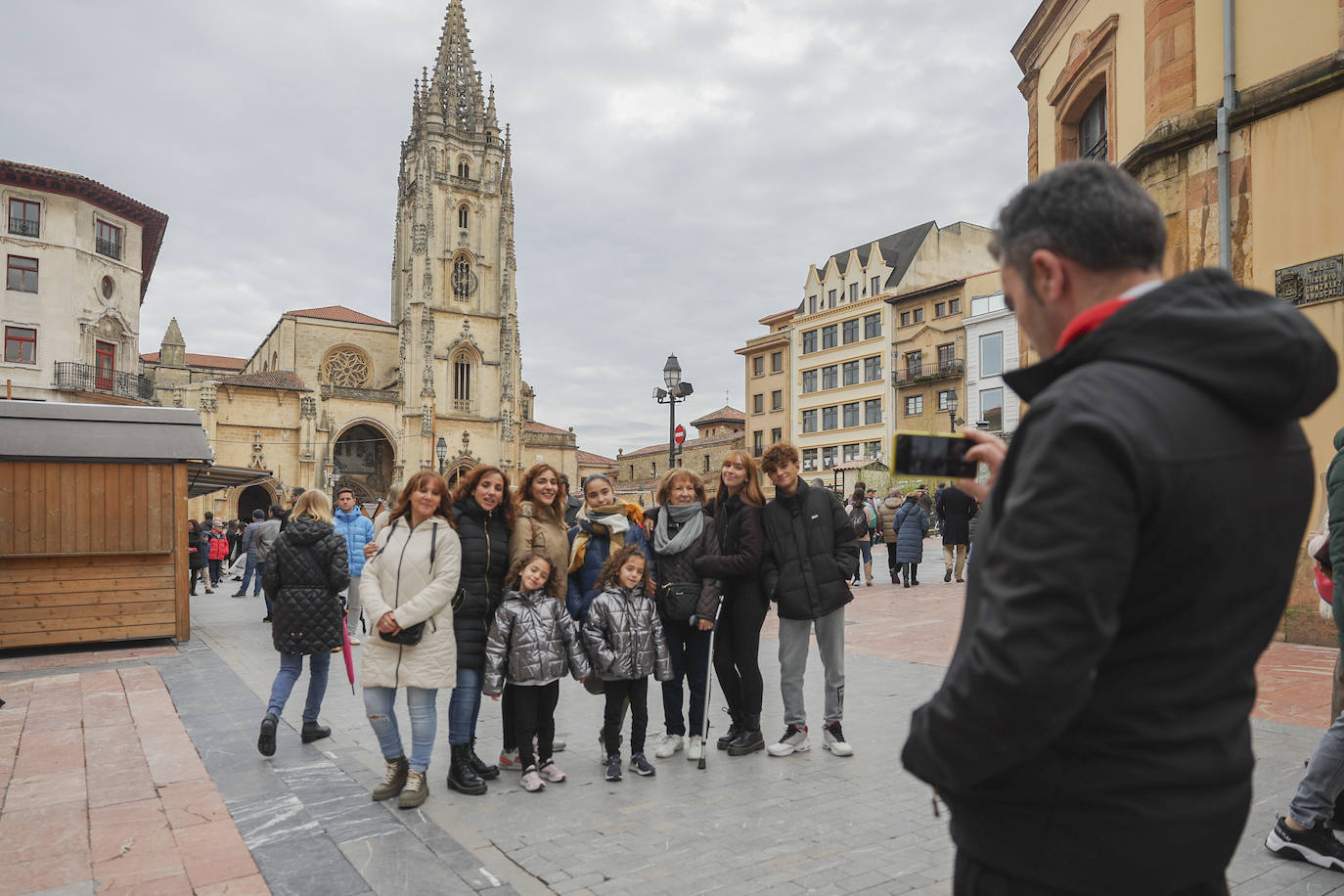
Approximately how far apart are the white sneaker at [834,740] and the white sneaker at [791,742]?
0.15 metres

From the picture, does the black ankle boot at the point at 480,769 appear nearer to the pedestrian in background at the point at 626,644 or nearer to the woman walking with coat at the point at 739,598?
the pedestrian in background at the point at 626,644

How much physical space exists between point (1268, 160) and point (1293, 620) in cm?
512

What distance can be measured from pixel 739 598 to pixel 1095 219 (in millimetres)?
4991

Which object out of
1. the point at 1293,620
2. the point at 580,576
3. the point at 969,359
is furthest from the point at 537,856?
the point at 969,359

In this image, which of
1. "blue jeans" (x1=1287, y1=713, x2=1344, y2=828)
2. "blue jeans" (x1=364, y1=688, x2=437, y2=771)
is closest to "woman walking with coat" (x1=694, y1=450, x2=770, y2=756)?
"blue jeans" (x1=364, y1=688, x2=437, y2=771)

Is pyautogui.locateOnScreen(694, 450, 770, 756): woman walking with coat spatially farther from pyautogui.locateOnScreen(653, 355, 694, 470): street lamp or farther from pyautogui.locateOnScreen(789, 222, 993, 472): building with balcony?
pyautogui.locateOnScreen(789, 222, 993, 472): building with balcony

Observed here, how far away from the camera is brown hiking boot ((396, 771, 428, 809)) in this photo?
4984mm

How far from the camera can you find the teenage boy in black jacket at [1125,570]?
4.35ft

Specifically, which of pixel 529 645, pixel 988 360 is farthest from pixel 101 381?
pixel 529 645

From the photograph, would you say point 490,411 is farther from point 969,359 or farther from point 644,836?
point 644,836

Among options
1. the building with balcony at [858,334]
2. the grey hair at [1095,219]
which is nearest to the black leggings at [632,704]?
the grey hair at [1095,219]

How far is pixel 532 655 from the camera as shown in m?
5.43

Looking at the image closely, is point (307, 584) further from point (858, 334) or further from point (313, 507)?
point (858, 334)

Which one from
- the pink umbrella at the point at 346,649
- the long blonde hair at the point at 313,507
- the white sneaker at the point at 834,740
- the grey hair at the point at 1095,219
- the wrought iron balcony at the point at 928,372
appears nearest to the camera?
the grey hair at the point at 1095,219
